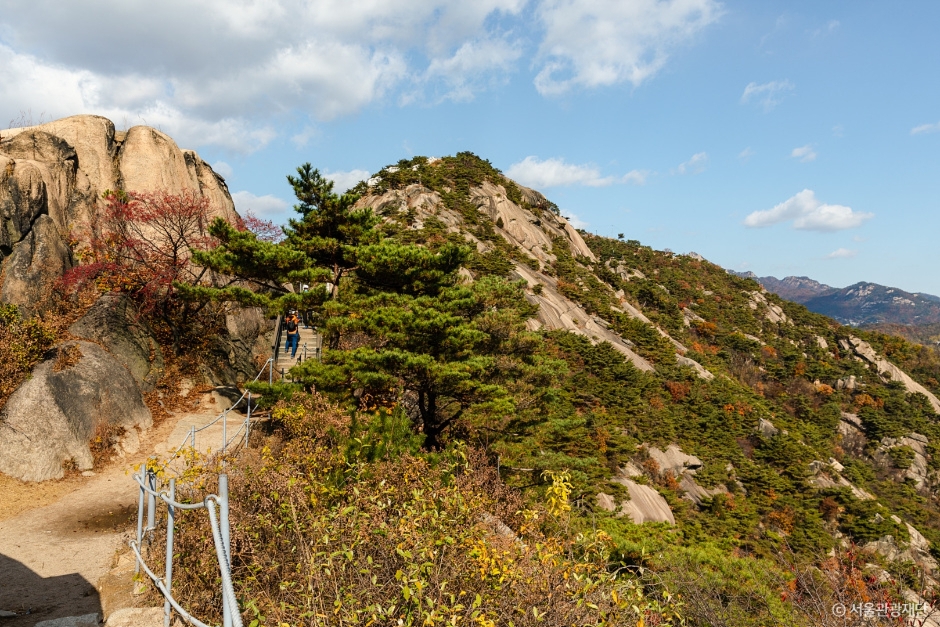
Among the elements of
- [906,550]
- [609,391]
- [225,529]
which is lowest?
[906,550]

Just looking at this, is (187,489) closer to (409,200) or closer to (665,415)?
(665,415)

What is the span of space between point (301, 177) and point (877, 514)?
3720 cm

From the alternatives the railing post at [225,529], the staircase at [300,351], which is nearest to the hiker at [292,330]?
the staircase at [300,351]

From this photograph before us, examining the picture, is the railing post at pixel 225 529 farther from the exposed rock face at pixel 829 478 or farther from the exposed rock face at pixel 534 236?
the exposed rock face at pixel 829 478

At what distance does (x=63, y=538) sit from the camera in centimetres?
772

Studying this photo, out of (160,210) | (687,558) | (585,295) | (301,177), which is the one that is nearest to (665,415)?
(585,295)

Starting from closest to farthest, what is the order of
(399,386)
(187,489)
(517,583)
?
(517,583) → (187,489) → (399,386)

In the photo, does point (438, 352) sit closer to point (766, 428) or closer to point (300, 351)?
point (300, 351)

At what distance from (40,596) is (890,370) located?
230 feet

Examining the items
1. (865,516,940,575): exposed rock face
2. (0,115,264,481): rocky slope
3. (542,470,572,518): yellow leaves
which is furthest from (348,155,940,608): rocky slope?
(0,115,264,481): rocky slope

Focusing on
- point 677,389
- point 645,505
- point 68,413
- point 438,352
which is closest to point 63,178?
point 68,413

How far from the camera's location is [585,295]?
3809 centimetres

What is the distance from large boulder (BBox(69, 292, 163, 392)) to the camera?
1320cm

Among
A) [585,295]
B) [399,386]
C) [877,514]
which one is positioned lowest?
[877,514]
